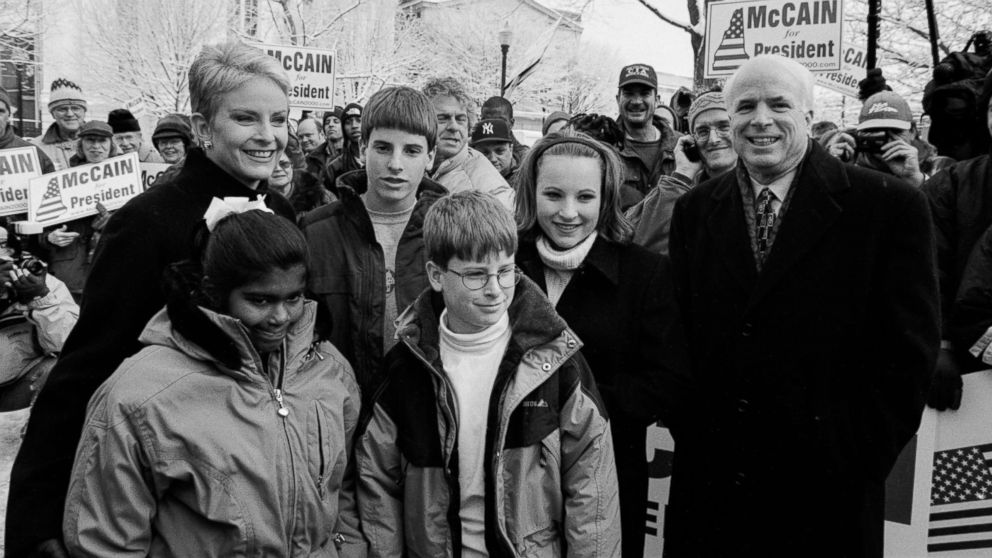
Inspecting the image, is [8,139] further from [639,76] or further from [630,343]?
[630,343]

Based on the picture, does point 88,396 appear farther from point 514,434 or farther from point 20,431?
point 20,431

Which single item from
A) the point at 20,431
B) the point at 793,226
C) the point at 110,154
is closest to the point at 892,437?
the point at 793,226

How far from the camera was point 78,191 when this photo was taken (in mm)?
8000

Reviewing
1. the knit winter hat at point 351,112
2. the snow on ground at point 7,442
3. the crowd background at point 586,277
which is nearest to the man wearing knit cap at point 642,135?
the crowd background at point 586,277

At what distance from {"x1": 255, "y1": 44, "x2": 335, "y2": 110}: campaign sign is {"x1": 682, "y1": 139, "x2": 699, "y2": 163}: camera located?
7.58 meters

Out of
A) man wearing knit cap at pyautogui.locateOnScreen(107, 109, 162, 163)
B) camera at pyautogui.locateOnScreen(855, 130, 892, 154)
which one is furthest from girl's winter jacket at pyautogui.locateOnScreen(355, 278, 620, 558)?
man wearing knit cap at pyautogui.locateOnScreen(107, 109, 162, 163)

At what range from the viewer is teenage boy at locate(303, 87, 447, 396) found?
10.2 feet

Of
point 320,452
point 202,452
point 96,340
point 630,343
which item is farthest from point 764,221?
point 96,340

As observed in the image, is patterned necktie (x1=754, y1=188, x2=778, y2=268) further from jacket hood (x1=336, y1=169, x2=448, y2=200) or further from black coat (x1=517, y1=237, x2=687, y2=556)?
jacket hood (x1=336, y1=169, x2=448, y2=200)

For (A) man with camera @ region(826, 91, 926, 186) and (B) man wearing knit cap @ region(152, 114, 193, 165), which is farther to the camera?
(B) man wearing knit cap @ region(152, 114, 193, 165)

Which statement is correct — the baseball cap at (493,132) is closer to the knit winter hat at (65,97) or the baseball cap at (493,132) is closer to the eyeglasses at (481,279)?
the knit winter hat at (65,97)

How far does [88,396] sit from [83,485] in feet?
0.91

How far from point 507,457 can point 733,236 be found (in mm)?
1100

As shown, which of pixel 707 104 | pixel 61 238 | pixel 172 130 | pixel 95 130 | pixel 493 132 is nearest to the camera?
pixel 707 104
